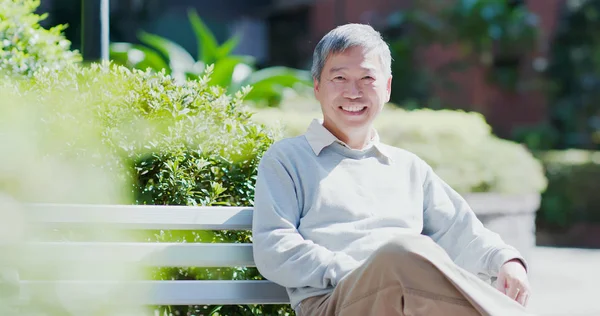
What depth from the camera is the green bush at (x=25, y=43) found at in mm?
3736

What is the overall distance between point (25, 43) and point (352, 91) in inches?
68.8

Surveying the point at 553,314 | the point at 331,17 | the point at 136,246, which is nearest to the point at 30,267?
the point at 136,246

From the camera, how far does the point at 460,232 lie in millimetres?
2959

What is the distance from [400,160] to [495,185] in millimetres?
4307

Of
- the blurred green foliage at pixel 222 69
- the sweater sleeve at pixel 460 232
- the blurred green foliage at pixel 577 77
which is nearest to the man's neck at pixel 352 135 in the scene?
the sweater sleeve at pixel 460 232

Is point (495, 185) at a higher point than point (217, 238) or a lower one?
higher

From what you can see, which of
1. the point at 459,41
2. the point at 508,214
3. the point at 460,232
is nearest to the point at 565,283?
the point at 508,214

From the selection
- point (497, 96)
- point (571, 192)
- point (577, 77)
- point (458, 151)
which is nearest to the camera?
point (458, 151)

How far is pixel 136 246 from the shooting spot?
2672 mm

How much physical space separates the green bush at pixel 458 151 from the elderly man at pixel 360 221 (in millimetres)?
3690

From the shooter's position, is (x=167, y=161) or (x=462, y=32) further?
(x=462, y=32)

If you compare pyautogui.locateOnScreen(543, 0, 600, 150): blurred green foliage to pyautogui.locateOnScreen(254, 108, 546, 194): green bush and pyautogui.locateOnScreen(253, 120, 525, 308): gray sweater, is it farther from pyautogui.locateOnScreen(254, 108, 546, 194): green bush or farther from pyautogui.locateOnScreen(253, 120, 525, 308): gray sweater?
pyautogui.locateOnScreen(253, 120, 525, 308): gray sweater

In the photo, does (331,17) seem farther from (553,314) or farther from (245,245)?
(245,245)

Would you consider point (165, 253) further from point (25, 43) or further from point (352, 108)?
point (25, 43)
